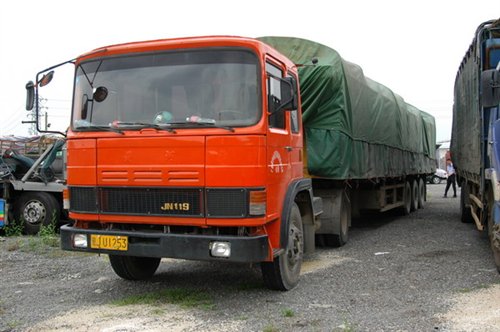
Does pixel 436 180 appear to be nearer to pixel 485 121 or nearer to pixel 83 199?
pixel 485 121

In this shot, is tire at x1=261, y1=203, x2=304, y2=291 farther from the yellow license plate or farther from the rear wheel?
the rear wheel

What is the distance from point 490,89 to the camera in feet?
20.0

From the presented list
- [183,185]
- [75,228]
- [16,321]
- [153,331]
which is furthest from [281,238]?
[16,321]

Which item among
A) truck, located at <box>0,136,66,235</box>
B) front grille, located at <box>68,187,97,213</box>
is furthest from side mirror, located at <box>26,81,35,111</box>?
truck, located at <box>0,136,66,235</box>

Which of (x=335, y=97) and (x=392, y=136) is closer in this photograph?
(x=335, y=97)

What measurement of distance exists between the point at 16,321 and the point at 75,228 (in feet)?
3.45

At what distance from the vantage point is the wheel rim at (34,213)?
35.6 ft

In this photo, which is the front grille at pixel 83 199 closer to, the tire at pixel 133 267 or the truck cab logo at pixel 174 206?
the truck cab logo at pixel 174 206

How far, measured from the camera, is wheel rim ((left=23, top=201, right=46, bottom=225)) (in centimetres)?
1085

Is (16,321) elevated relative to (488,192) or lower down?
lower down

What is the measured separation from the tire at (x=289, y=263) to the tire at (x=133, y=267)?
5.64ft

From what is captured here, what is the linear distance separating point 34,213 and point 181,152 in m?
7.21

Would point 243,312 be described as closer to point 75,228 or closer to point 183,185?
point 183,185

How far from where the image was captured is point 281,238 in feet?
17.2
